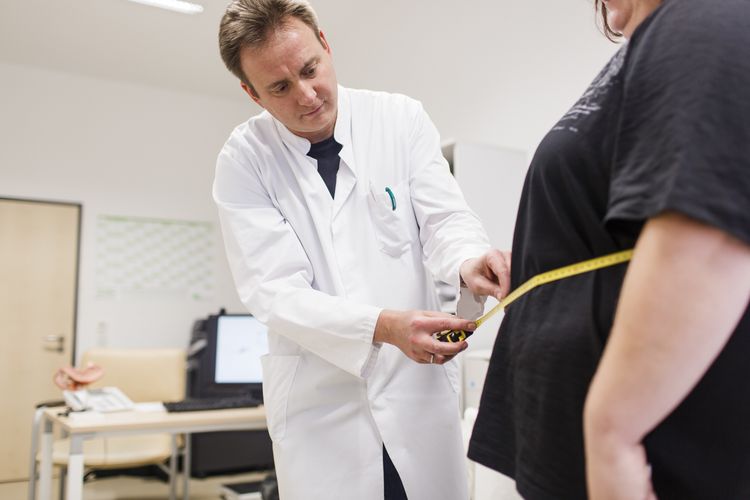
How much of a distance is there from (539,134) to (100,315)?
373 cm

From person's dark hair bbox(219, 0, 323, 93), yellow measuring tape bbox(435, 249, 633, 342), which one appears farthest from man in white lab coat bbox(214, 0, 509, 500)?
yellow measuring tape bbox(435, 249, 633, 342)

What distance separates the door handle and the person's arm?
520cm

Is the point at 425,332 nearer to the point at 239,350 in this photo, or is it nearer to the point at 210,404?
the point at 210,404

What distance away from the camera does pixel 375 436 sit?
1.25 metres

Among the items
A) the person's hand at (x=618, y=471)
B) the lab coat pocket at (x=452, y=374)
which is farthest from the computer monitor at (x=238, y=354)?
the person's hand at (x=618, y=471)

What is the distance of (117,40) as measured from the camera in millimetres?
4660

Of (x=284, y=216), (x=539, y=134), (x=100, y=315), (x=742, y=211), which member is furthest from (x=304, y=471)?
(x=100, y=315)

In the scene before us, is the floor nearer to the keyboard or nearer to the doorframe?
the doorframe

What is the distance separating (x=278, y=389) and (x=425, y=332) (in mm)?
420

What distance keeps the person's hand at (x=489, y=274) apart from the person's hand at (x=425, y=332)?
67mm

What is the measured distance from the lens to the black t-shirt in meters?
0.52

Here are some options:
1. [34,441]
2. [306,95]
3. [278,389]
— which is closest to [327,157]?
[306,95]

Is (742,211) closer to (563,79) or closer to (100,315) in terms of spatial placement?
(563,79)

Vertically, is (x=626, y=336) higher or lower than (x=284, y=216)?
lower
